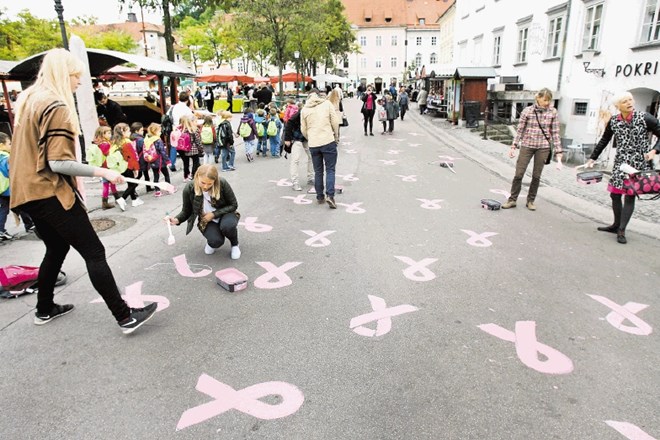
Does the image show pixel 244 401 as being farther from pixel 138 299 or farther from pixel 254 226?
pixel 254 226

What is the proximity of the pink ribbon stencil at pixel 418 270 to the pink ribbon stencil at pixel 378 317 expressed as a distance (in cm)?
66

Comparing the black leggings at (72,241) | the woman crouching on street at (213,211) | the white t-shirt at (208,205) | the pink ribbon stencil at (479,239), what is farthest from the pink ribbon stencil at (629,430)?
the white t-shirt at (208,205)

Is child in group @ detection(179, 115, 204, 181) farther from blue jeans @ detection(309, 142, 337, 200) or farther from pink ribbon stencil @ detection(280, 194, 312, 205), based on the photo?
blue jeans @ detection(309, 142, 337, 200)

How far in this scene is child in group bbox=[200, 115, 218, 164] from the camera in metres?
9.96

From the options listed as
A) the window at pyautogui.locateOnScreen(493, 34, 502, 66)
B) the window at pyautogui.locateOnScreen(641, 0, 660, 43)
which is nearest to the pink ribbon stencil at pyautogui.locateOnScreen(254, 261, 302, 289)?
the window at pyautogui.locateOnScreen(641, 0, 660, 43)

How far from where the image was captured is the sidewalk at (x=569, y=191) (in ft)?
22.0

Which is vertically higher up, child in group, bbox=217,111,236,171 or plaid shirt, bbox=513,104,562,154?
plaid shirt, bbox=513,104,562,154

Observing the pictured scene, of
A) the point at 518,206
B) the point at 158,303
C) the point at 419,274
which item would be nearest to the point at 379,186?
the point at 518,206

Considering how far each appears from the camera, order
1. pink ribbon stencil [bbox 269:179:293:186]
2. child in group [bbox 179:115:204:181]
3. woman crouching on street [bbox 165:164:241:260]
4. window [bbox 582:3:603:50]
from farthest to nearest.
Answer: window [bbox 582:3:603:50]
pink ribbon stencil [bbox 269:179:293:186]
child in group [bbox 179:115:204:181]
woman crouching on street [bbox 165:164:241:260]

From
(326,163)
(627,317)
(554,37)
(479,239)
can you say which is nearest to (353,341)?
(627,317)

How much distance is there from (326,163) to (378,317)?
3.80m

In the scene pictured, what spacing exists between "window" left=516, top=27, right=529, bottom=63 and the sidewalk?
640cm

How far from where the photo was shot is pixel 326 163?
7148 mm

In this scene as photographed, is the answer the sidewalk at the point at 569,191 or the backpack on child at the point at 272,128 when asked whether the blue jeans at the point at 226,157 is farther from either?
the sidewalk at the point at 569,191
